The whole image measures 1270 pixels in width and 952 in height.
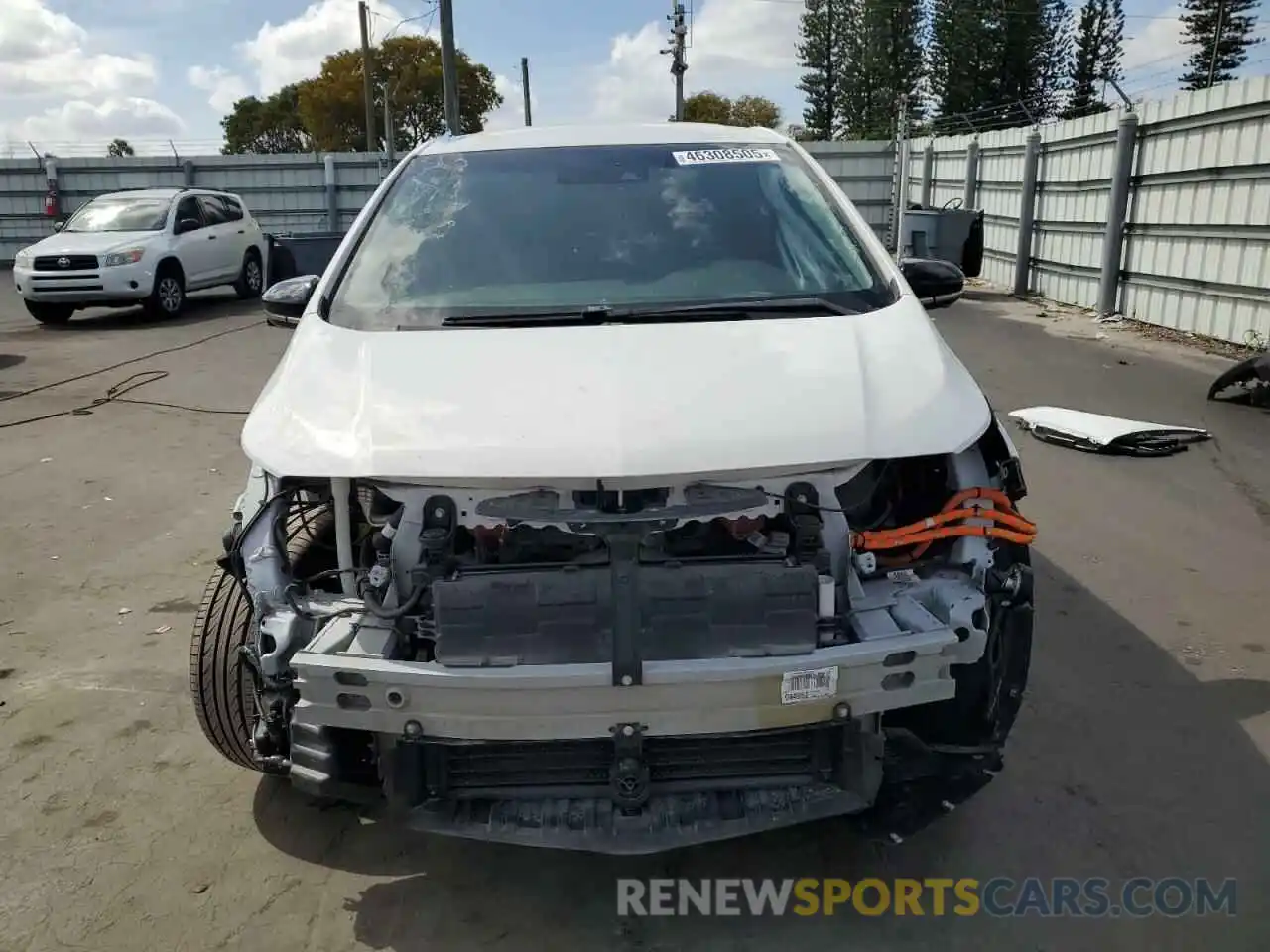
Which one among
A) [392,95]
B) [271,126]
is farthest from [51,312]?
[271,126]

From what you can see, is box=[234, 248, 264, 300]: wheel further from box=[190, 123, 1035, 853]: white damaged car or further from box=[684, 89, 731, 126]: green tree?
box=[684, 89, 731, 126]: green tree

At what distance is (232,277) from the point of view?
16344 mm

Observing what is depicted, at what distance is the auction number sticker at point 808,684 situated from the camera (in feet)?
7.02

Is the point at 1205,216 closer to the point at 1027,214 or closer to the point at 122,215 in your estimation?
the point at 1027,214

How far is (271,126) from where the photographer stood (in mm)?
68625

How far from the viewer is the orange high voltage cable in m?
2.49

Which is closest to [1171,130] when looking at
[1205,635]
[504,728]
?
[1205,635]

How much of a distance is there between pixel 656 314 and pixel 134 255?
13.0 metres

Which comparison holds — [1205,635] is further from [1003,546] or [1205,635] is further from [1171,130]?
[1171,130]

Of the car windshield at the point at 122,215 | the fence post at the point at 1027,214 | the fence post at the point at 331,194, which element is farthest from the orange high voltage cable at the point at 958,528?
the fence post at the point at 331,194

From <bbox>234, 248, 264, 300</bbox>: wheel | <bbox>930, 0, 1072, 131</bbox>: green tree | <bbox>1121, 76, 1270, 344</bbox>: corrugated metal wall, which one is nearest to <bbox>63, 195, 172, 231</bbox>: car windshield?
<bbox>234, 248, 264, 300</bbox>: wheel

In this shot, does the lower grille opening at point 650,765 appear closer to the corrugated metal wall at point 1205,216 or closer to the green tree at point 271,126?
the corrugated metal wall at point 1205,216

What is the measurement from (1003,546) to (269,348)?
10433 mm

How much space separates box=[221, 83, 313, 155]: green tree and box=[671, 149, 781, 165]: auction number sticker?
6950 cm
